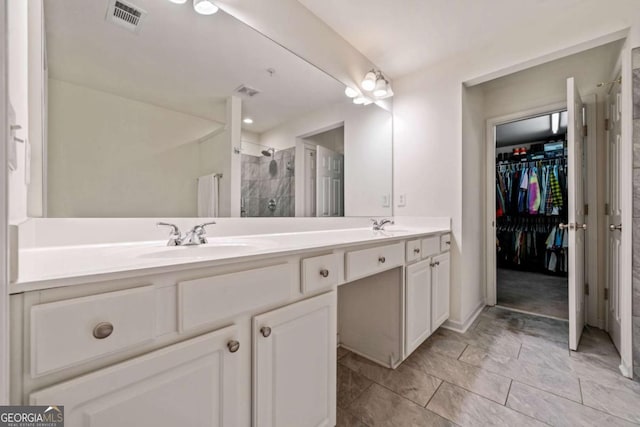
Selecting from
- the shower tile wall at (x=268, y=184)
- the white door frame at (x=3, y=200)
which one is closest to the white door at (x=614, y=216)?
the shower tile wall at (x=268, y=184)

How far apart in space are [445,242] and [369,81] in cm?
143

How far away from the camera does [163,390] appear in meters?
0.61

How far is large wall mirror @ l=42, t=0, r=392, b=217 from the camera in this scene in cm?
93

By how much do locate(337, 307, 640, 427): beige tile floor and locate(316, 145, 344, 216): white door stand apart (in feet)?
3.30

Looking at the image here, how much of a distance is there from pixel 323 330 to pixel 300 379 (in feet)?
0.59

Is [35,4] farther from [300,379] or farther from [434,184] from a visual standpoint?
[434,184]

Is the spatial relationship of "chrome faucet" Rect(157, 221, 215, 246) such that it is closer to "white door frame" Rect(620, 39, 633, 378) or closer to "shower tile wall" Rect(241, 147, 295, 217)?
"shower tile wall" Rect(241, 147, 295, 217)

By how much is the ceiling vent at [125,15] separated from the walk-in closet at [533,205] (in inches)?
151

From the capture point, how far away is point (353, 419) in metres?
1.20

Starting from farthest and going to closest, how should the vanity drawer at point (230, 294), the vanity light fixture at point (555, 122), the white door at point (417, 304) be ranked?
1. the vanity light fixture at point (555, 122)
2. the white door at point (417, 304)
3. the vanity drawer at point (230, 294)

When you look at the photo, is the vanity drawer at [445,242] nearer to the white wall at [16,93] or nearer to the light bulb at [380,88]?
the light bulb at [380,88]

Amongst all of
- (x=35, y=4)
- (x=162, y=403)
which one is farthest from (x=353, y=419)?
(x=35, y=4)

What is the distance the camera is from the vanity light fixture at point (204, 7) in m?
1.21

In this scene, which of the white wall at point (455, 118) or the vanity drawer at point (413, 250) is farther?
the white wall at point (455, 118)
